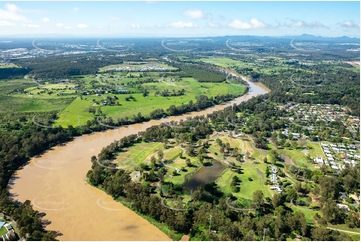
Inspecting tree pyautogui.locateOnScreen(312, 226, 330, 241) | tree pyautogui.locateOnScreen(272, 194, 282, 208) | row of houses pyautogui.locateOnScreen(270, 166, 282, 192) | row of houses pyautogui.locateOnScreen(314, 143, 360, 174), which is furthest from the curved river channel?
row of houses pyautogui.locateOnScreen(314, 143, 360, 174)

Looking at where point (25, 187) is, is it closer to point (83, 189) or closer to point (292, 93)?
point (83, 189)

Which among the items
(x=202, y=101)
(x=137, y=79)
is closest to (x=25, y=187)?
(x=202, y=101)

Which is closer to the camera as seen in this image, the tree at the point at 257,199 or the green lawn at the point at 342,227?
the green lawn at the point at 342,227

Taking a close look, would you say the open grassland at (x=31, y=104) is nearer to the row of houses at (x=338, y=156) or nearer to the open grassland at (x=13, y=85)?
the open grassland at (x=13, y=85)

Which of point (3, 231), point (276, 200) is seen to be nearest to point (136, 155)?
point (3, 231)

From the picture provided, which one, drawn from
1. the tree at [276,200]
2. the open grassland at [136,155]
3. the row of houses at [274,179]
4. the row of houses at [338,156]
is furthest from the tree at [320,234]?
the open grassland at [136,155]
